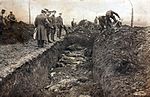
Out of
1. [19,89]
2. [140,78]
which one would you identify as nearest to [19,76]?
[19,89]

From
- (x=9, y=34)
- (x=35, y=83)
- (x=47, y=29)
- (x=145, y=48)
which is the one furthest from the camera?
(x=9, y=34)

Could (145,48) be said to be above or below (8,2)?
below

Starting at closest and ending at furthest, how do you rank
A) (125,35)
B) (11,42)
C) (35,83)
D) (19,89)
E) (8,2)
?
1. (19,89)
2. (35,83)
3. (125,35)
4. (11,42)
5. (8,2)

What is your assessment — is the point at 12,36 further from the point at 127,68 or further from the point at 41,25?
the point at 127,68

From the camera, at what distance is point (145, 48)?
986 cm

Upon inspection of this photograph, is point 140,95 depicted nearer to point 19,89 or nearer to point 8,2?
point 19,89

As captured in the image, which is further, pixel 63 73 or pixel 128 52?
pixel 63 73

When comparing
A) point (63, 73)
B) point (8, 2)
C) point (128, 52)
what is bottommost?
point (63, 73)

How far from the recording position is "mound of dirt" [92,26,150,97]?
7073 millimetres

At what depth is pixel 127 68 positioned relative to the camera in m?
8.12

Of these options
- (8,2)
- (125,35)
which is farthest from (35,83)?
(8,2)

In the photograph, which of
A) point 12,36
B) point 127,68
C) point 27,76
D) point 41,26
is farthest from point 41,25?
A: point 127,68

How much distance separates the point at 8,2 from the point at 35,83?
2002 centimetres

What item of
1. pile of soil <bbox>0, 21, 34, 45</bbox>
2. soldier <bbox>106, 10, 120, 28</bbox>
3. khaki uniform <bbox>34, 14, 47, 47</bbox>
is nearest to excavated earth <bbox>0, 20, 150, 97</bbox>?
khaki uniform <bbox>34, 14, 47, 47</bbox>
